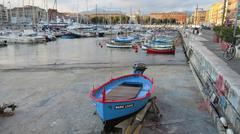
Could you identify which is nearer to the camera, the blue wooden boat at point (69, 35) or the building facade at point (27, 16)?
the blue wooden boat at point (69, 35)

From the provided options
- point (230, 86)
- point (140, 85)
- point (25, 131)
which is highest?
point (230, 86)

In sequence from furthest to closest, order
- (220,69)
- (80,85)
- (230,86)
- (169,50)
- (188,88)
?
1. (169,50)
2. (80,85)
3. (188,88)
4. (220,69)
5. (230,86)

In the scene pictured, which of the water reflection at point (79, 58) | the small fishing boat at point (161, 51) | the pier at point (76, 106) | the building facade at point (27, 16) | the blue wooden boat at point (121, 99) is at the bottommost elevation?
the water reflection at point (79, 58)

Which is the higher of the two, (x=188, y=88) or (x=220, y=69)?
(x=220, y=69)

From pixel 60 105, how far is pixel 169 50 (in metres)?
29.4

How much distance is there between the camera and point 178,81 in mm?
17859

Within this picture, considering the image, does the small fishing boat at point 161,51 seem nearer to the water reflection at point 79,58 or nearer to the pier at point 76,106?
the water reflection at point 79,58

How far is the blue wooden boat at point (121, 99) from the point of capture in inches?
355

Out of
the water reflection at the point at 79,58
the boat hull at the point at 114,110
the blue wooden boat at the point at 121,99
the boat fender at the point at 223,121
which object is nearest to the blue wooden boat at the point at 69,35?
the water reflection at the point at 79,58

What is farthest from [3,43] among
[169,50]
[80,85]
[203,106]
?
[203,106]

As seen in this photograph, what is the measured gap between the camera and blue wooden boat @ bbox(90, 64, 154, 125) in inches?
355

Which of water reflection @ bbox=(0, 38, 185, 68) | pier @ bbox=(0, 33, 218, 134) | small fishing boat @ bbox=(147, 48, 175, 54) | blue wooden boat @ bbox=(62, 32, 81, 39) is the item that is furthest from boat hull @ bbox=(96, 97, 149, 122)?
blue wooden boat @ bbox=(62, 32, 81, 39)

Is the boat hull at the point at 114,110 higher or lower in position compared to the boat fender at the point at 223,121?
higher

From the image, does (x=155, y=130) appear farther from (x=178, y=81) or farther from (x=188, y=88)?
(x=178, y=81)
